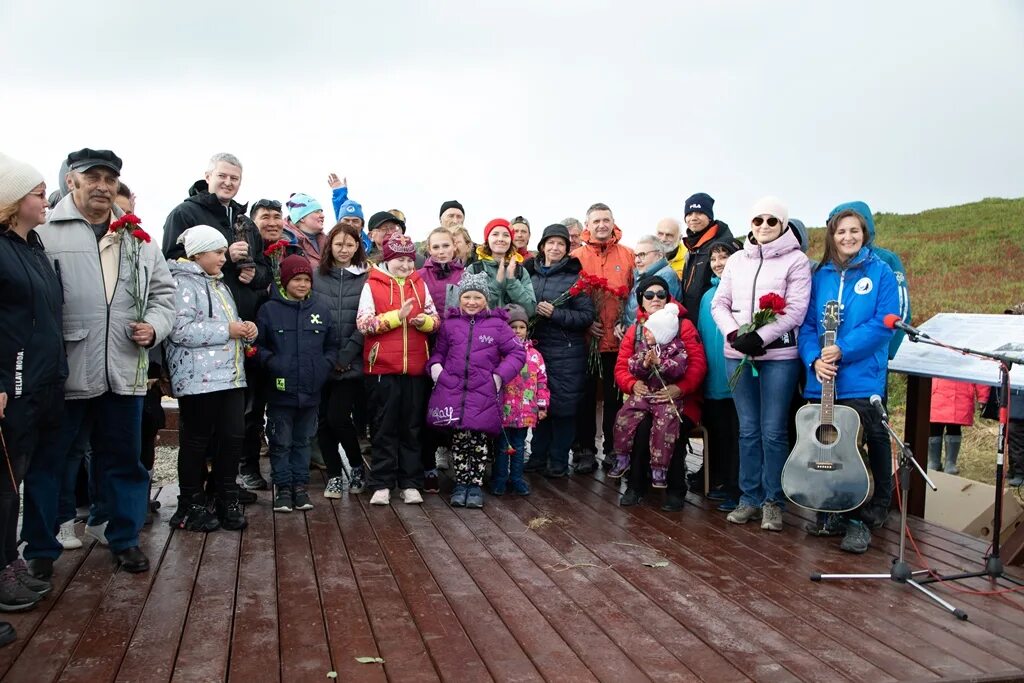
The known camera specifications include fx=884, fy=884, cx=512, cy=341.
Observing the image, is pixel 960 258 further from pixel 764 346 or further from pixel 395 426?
pixel 395 426

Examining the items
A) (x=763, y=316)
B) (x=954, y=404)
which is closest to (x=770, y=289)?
(x=763, y=316)

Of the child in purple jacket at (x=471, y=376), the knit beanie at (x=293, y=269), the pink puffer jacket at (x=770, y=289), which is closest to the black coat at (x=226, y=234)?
the knit beanie at (x=293, y=269)

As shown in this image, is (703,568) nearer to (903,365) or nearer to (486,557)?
(486,557)

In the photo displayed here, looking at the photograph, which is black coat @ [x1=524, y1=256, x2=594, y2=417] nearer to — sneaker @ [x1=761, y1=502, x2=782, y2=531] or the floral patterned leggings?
the floral patterned leggings

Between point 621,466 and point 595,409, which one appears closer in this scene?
point 621,466

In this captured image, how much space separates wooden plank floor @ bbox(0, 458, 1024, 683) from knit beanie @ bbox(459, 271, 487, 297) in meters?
1.47

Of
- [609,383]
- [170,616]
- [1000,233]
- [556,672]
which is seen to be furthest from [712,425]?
[1000,233]

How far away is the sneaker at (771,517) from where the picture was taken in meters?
5.22

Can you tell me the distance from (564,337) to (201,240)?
8.80ft

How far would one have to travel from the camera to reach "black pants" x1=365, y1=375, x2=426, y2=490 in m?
5.71

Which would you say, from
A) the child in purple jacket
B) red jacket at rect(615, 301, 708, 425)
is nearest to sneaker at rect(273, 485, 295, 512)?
the child in purple jacket

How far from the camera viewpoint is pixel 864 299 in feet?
15.9

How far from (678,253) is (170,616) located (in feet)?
15.8

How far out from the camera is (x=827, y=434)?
4863mm
